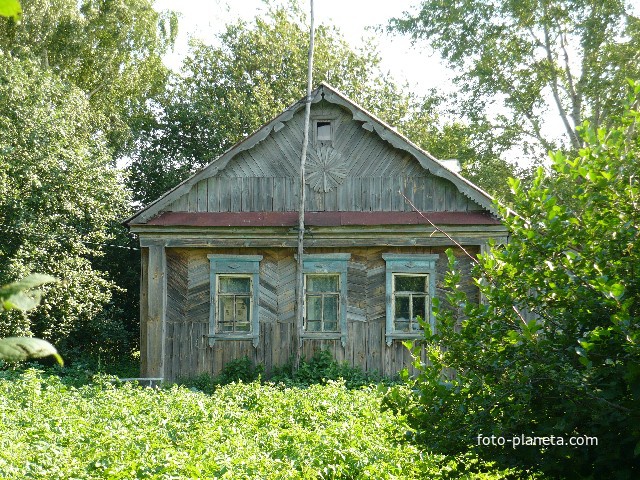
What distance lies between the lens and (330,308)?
15688 millimetres

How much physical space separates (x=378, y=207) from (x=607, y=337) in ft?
37.3

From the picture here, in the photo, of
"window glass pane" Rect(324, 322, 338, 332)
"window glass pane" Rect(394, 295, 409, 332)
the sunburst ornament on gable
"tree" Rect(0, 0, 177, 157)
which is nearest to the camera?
"window glass pane" Rect(394, 295, 409, 332)

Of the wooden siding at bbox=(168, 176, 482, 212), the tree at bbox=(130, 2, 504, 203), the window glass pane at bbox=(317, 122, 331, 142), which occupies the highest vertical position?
the tree at bbox=(130, 2, 504, 203)

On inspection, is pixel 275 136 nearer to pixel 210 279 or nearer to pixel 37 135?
pixel 210 279

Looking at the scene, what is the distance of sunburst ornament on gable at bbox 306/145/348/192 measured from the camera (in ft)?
51.7

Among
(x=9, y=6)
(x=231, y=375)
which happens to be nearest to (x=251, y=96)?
(x=231, y=375)

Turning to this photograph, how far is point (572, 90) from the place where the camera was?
27.8 meters

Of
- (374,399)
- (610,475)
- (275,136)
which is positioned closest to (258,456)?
(610,475)

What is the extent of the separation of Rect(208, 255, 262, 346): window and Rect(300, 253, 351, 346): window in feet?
3.44

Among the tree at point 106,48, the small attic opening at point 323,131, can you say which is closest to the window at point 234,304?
the small attic opening at point 323,131

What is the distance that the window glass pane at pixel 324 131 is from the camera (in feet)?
52.5

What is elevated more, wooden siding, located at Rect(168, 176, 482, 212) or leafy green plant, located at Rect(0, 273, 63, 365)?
wooden siding, located at Rect(168, 176, 482, 212)

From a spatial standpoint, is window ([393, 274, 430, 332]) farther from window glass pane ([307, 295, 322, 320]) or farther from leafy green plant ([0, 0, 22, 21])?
leafy green plant ([0, 0, 22, 21])

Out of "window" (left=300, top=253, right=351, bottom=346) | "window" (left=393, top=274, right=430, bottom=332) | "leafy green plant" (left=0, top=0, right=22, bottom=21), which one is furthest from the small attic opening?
"leafy green plant" (left=0, top=0, right=22, bottom=21)
